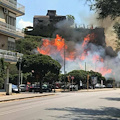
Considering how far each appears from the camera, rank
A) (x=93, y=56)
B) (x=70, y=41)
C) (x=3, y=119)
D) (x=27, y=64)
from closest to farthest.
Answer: (x=3, y=119), (x=27, y=64), (x=93, y=56), (x=70, y=41)

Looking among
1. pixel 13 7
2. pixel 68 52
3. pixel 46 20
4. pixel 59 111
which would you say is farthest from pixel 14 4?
pixel 46 20

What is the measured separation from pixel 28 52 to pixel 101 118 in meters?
78.2

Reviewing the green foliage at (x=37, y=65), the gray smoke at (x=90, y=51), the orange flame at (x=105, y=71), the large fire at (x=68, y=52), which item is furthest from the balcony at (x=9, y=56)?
the orange flame at (x=105, y=71)

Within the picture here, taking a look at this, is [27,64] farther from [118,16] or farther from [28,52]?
[28,52]

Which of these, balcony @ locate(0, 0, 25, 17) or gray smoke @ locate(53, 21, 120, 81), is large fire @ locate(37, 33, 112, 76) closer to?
gray smoke @ locate(53, 21, 120, 81)

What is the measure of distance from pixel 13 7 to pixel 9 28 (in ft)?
10.8

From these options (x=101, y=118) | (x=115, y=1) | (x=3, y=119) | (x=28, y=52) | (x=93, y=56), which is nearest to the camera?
(x=3, y=119)

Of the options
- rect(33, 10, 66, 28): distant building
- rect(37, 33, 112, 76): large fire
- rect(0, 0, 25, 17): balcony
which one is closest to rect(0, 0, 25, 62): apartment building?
rect(0, 0, 25, 17): balcony

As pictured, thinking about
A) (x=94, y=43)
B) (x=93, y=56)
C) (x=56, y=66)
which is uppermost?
(x=94, y=43)

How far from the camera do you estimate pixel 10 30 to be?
3459 centimetres

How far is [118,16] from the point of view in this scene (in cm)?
1221

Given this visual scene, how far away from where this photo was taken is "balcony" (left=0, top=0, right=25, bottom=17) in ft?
108

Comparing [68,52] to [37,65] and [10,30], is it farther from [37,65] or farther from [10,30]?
[10,30]

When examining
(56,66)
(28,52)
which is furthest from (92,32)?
(56,66)
